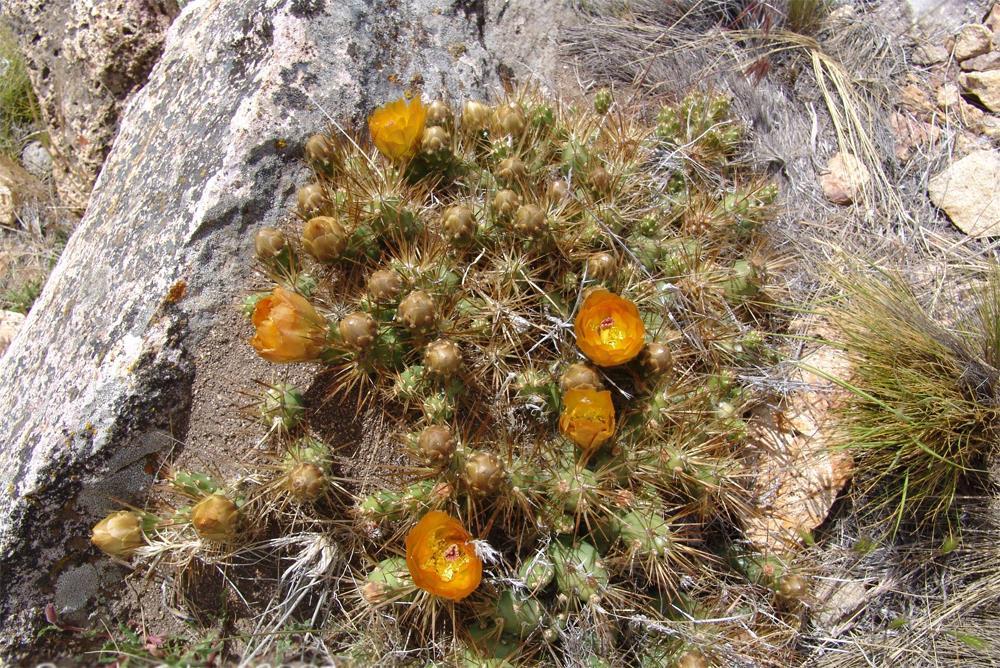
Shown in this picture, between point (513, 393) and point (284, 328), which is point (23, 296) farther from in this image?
point (513, 393)

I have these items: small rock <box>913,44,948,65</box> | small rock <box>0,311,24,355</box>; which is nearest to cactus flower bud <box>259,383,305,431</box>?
small rock <box>0,311,24,355</box>

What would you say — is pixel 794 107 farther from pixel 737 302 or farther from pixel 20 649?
pixel 20 649

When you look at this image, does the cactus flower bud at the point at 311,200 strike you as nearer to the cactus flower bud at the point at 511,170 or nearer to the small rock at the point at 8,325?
the cactus flower bud at the point at 511,170

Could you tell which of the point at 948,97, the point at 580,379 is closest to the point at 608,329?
the point at 580,379

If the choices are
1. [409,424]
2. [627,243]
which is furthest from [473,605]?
[627,243]

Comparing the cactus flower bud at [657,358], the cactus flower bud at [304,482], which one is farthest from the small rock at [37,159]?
the cactus flower bud at [657,358]

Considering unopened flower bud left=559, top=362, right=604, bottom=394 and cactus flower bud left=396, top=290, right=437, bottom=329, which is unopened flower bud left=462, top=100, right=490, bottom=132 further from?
unopened flower bud left=559, top=362, right=604, bottom=394

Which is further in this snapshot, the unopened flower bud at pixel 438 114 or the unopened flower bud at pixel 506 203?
the unopened flower bud at pixel 438 114
